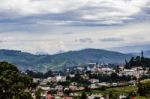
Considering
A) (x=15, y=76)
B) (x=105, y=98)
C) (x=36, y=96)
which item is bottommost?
(x=105, y=98)

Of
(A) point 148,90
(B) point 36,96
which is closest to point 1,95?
(B) point 36,96

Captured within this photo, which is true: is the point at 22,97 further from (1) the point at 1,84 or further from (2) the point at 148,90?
(2) the point at 148,90

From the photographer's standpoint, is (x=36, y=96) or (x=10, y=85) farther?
(x=36, y=96)

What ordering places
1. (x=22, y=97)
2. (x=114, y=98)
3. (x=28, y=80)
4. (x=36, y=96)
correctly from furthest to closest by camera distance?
(x=114, y=98), (x=36, y=96), (x=28, y=80), (x=22, y=97)

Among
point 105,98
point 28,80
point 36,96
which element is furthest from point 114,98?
point 28,80

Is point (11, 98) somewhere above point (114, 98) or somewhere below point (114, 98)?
above

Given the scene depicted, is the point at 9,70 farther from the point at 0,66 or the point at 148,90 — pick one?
the point at 148,90

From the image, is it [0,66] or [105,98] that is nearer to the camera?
[0,66]

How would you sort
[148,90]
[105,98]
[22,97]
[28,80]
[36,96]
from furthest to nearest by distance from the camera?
[105,98] < [148,90] < [36,96] < [28,80] < [22,97]

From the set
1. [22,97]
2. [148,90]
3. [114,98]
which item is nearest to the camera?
[22,97]
